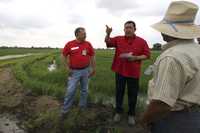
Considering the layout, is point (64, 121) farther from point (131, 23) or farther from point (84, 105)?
point (131, 23)

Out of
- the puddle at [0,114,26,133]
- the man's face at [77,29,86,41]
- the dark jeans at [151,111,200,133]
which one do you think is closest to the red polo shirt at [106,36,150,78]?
the man's face at [77,29,86,41]

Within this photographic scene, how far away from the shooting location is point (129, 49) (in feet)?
23.0

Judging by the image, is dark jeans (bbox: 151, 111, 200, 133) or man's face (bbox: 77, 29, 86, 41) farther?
man's face (bbox: 77, 29, 86, 41)

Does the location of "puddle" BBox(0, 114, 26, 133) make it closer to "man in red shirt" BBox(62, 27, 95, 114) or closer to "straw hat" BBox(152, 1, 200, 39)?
"man in red shirt" BBox(62, 27, 95, 114)

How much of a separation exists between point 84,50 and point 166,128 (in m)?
4.73

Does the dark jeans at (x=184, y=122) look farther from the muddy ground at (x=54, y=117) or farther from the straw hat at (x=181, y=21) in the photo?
the muddy ground at (x=54, y=117)

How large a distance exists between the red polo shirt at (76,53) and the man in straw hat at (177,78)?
4503mm

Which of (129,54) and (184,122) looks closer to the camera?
(184,122)

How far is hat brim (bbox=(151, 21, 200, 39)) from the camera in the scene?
118 inches

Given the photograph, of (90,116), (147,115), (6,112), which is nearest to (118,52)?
(90,116)

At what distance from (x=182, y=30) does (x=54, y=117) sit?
4920 millimetres

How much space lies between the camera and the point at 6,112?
29.4ft

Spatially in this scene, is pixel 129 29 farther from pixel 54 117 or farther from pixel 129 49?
pixel 54 117

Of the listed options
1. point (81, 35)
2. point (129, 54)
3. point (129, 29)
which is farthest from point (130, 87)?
point (81, 35)
